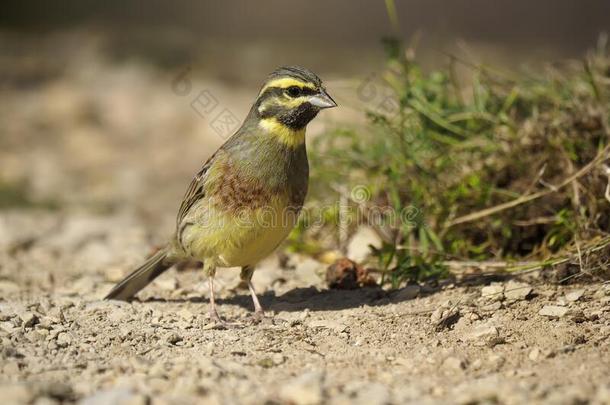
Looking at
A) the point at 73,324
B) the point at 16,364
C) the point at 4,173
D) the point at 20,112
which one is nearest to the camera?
the point at 16,364

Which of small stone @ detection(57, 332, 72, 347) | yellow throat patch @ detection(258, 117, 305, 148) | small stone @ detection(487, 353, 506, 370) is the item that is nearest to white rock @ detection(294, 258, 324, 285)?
yellow throat patch @ detection(258, 117, 305, 148)

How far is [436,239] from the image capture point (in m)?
5.96

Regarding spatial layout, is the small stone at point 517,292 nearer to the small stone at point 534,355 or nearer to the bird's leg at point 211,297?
the small stone at point 534,355

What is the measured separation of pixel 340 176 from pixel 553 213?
1.79m

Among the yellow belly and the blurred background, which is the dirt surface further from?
the blurred background

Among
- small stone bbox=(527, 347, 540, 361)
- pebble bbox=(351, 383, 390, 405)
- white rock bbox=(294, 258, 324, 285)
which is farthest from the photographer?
white rock bbox=(294, 258, 324, 285)

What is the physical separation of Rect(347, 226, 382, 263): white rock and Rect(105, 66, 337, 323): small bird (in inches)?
41.0

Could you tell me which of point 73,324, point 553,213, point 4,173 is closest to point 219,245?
point 73,324

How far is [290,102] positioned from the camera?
5.54 meters

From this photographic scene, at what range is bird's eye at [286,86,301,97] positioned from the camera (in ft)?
18.0

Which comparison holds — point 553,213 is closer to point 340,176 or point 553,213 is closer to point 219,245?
point 340,176

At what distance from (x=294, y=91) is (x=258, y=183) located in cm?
65

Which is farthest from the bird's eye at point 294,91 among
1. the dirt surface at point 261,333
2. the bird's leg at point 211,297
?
the dirt surface at point 261,333

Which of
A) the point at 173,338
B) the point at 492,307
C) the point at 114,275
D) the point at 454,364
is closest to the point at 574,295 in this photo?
the point at 492,307
